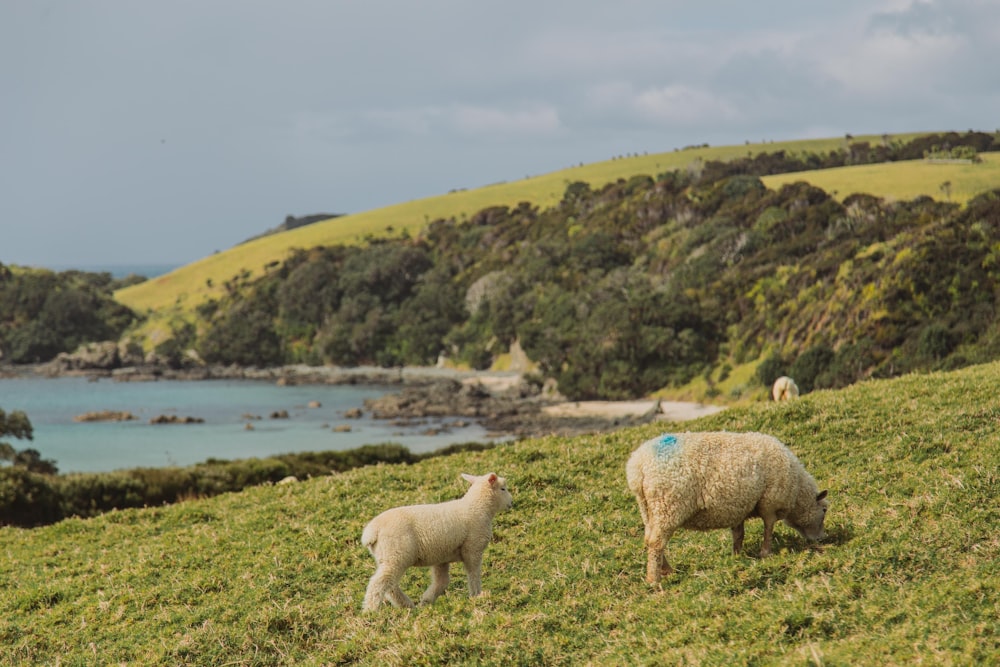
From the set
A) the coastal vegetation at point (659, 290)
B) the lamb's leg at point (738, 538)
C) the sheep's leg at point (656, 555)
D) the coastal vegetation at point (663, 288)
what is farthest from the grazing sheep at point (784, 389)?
the coastal vegetation at point (663, 288)

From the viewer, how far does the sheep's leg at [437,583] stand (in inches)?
464

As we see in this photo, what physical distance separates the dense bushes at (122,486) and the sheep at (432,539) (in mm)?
15609

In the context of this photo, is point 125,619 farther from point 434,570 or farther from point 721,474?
point 721,474

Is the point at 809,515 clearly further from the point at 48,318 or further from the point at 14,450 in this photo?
the point at 48,318

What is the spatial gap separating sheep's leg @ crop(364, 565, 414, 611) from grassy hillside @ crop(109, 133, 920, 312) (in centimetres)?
16040

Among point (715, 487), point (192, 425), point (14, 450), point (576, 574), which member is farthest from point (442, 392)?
point (715, 487)

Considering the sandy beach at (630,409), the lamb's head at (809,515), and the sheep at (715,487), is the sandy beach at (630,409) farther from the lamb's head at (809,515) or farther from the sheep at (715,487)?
the sheep at (715,487)

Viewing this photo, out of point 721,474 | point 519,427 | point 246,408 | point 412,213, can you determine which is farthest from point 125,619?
point 412,213

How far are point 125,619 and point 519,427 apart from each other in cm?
6775

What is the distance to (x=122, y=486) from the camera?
2828 cm

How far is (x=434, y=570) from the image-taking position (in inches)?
469

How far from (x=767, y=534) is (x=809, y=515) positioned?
558 millimetres

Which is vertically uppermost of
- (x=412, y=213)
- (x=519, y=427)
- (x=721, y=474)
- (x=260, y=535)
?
(x=412, y=213)

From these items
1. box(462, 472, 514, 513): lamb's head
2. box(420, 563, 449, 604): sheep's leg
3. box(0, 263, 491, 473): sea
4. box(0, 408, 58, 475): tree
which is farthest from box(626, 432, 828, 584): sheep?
box(0, 263, 491, 473): sea
